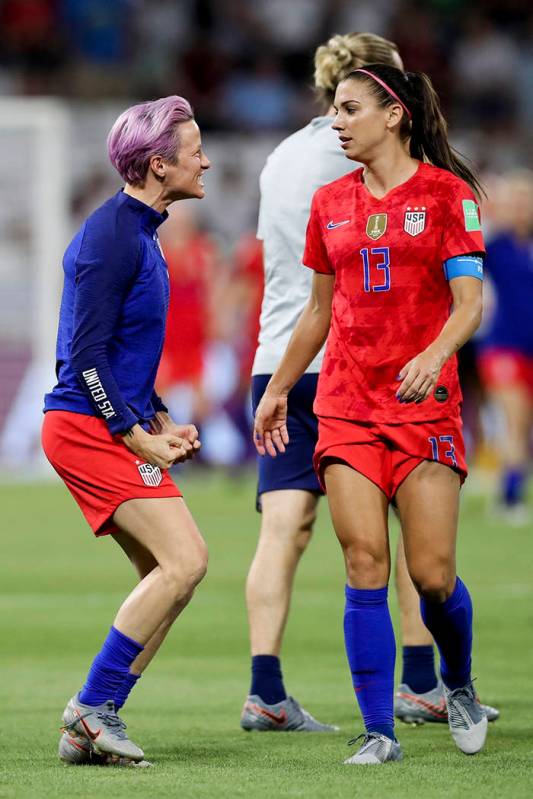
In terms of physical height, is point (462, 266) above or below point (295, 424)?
above

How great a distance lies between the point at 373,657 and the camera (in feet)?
17.4

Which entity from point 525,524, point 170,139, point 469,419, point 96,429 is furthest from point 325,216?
point 469,419

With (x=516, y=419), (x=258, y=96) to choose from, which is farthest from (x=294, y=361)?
(x=258, y=96)

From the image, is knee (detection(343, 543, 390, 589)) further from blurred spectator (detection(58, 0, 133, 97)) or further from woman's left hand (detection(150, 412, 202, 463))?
blurred spectator (detection(58, 0, 133, 97))

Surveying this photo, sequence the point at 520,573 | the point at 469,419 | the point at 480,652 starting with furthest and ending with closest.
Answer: the point at 469,419 < the point at 520,573 < the point at 480,652

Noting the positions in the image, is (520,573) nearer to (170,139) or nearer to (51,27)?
(170,139)

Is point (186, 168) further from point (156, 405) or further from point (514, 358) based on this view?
point (514, 358)

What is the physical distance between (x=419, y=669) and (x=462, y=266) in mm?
1810

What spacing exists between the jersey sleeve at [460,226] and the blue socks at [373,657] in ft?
3.51

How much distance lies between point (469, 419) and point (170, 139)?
1314 centimetres

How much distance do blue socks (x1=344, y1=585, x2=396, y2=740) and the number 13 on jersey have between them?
0.93m

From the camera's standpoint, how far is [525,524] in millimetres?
13492

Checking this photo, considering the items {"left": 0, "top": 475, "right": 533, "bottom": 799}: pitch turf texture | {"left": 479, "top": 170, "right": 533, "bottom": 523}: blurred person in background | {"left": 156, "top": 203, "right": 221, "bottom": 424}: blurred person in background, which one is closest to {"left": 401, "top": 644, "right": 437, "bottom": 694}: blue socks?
{"left": 0, "top": 475, "right": 533, "bottom": 799}: pitch turf texture

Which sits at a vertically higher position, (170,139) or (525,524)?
(170,139)
